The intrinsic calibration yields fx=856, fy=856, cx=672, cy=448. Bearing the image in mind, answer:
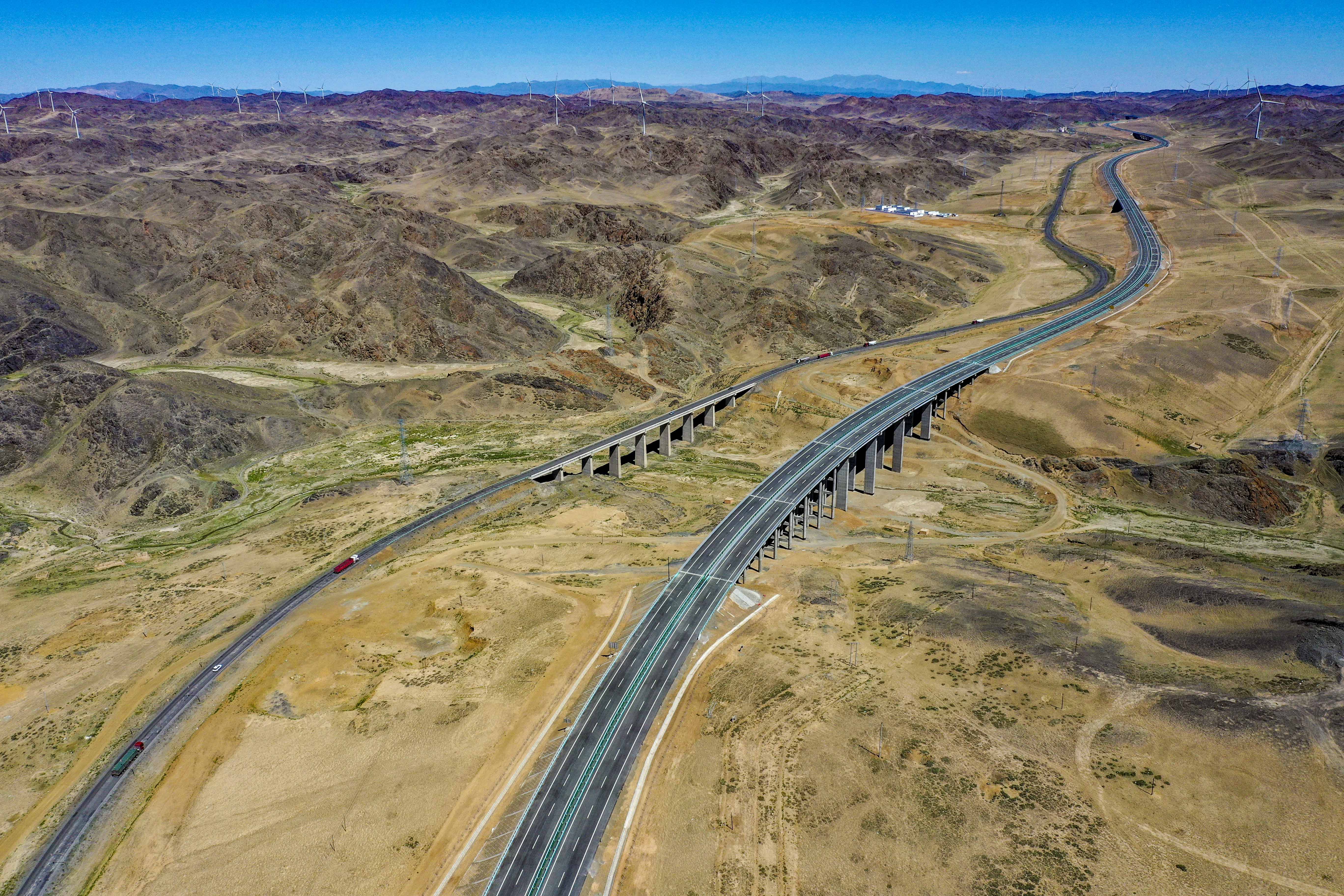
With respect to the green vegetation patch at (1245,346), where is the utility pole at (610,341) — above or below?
below

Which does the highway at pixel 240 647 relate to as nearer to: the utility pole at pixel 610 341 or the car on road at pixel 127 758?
the car on road at pixel 127 758

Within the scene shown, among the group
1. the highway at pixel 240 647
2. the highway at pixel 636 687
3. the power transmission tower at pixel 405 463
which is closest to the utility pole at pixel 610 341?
the highway at pixel 240 647

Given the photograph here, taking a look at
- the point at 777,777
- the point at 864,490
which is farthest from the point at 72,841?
the point at 864,490

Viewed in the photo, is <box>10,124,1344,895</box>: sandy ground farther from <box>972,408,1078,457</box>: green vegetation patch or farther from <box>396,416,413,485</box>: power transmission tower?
<box>972,408,1078,457</box>: green vegetation patch

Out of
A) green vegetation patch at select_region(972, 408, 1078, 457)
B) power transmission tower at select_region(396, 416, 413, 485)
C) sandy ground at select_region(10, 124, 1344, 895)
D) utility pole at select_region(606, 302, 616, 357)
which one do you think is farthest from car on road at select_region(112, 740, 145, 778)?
utility pole at select_region(606, 302, 616, 357)

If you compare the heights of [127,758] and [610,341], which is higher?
[610,341]

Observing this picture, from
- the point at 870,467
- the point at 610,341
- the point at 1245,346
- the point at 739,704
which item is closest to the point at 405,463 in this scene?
the point at 870,467

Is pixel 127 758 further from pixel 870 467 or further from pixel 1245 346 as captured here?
pixel 1245 346
